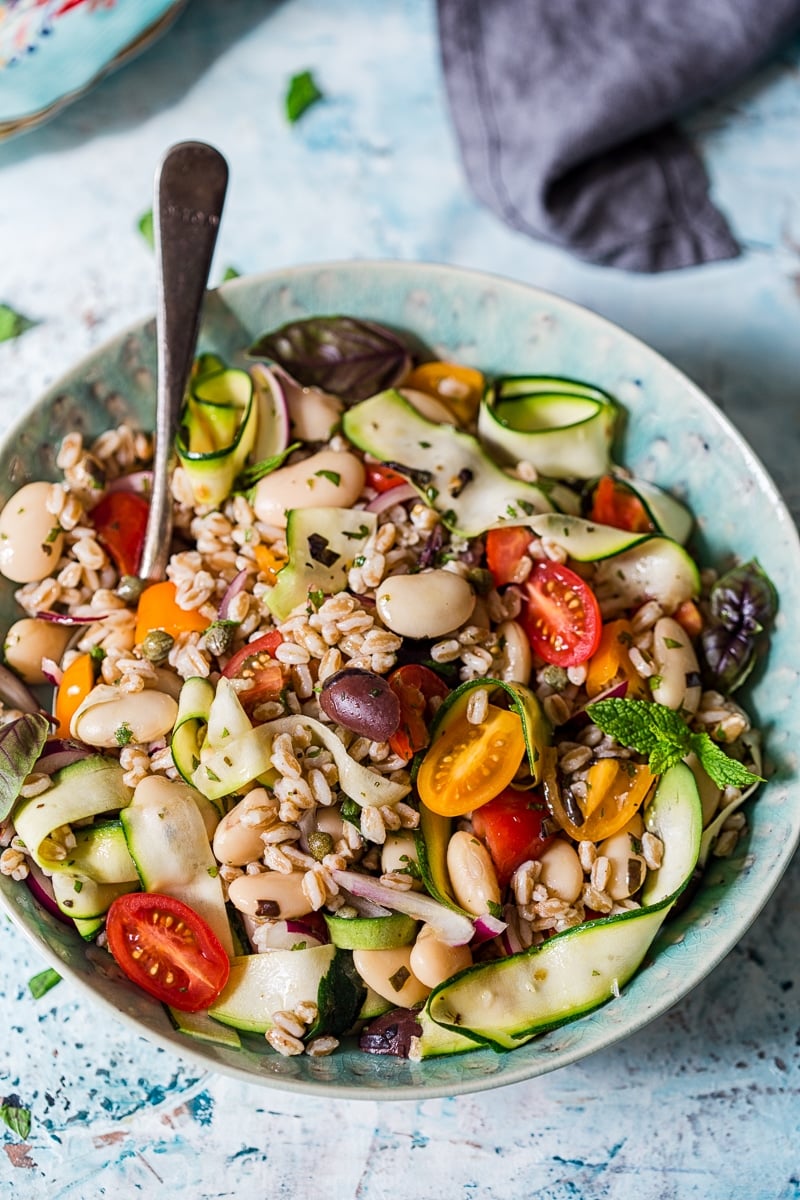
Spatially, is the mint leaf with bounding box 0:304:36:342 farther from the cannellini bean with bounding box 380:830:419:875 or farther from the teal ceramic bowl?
the cannellini bean with bounding box 380:830:419:875

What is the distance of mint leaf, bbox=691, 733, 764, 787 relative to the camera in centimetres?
212

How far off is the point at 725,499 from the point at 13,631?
5.09 ft

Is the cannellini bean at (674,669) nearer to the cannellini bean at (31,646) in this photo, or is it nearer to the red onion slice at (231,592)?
the red onion slice at (231,592)

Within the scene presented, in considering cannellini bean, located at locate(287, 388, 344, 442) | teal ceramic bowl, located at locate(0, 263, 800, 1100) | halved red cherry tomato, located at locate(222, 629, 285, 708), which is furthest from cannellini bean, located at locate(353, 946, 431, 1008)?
cannellini bean, located at locate(287, 388, 344, 442)

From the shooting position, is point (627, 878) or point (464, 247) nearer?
point (627, 878)

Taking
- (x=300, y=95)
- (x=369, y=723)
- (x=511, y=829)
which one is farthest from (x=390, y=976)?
(x=300, y=95)

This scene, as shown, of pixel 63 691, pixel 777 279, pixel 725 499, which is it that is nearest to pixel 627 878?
pixel 725 499

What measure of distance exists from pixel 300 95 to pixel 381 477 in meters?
1.49

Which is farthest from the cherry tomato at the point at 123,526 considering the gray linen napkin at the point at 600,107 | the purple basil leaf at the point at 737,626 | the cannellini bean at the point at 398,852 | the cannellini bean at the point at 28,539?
Answer: the gray linen napkin at the point at 600,107

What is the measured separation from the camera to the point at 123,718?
6.93 ft

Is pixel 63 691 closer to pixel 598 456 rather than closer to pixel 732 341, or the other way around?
pixel 598 456

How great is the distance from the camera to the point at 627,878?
2.12 meters

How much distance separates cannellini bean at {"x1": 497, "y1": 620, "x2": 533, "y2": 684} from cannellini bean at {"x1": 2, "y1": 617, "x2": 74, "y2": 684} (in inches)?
36.6

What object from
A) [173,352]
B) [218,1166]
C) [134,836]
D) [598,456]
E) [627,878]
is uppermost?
[173,352]
